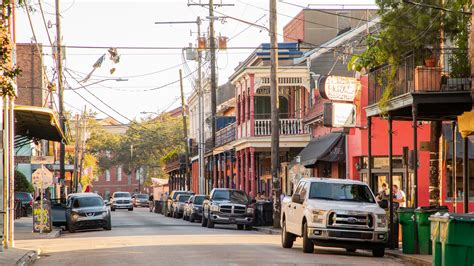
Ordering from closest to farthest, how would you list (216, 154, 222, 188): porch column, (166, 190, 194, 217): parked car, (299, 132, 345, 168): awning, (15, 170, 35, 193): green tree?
1. (299, 132, 345, 168): awning
2. (166, 190, 194, 217): parked car
3. (15, 170, 35, 193): green tree
4. (216, 154, 222, 188): porch column

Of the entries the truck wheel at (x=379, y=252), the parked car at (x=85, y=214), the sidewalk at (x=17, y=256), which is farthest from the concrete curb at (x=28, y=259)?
the parked car at (x=85, y=214)

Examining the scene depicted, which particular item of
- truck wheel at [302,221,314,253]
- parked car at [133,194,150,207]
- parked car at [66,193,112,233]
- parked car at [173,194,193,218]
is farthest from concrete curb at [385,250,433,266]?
parked car at [133,194,150,207]

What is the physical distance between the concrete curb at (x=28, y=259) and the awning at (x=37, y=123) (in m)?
7.78

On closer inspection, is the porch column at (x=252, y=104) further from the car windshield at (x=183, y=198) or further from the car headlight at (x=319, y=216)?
the car headlight at (x=319, y=216)

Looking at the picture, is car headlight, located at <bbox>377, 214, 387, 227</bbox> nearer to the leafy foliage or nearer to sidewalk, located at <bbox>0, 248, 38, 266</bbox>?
sidewalk, located at <bbox>0, 248, 38, 266</bbox>

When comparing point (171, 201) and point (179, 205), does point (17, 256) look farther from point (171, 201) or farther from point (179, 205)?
point (171, 201)

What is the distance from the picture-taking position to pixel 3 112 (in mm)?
24625

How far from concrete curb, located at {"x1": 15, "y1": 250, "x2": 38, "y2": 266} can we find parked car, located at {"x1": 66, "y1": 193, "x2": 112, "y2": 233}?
14271mm

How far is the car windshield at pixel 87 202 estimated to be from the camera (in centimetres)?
3909

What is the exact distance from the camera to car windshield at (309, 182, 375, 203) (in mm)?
24422

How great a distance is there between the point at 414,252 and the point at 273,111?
14.7 metres

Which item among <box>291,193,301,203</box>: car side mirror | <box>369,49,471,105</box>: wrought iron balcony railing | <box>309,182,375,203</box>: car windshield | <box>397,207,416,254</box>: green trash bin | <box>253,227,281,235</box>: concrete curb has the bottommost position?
<box>253,227,281,235</box>: concrete curb

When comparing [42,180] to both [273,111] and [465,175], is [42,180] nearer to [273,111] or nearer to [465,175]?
[273,111]

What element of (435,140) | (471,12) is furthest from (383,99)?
(471,12)
